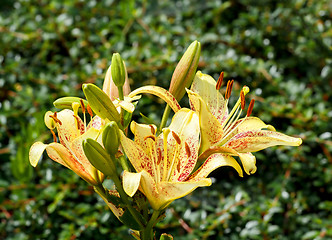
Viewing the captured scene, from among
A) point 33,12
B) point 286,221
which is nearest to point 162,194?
point 286,221

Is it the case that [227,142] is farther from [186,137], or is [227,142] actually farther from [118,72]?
[118,72]

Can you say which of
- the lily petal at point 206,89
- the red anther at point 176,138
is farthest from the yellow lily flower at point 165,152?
the lily petal at point 206,89

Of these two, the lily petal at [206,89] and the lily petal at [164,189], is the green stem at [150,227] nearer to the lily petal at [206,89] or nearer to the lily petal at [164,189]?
the lily petal at [164,189]

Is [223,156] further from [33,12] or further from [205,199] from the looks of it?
[33,12]

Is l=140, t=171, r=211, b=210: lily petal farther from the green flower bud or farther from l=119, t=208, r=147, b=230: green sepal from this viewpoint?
the green flower bud

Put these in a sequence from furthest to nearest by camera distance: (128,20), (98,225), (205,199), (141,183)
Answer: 1. (128,20)
2. (205,199)
3. (98,225)
4. (141,183)

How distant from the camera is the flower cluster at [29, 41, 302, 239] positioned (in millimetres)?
545

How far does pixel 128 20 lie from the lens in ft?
5.08

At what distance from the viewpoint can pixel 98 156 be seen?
539mm

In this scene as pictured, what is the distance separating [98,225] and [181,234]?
0.23 metres

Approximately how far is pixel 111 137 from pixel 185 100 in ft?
3.04

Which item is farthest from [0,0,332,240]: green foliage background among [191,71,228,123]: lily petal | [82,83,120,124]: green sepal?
[82,83,120,124]: green sepal

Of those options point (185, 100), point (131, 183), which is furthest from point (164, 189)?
point (185, 100)

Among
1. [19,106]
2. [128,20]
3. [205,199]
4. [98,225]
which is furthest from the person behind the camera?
[128,20]
